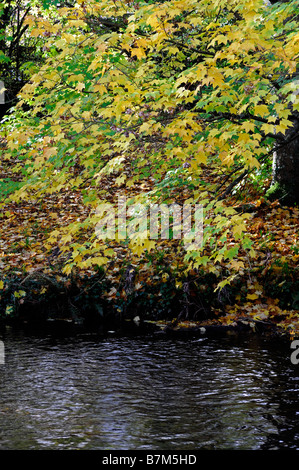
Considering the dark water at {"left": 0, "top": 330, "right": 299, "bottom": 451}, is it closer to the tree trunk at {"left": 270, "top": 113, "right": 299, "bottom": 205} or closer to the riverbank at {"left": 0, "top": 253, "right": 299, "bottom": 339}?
the riverbank at {"left": 0, "top": 253, "right": 299, "bottom": 339}

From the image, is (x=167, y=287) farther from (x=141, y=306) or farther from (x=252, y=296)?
(x=252, y=296)

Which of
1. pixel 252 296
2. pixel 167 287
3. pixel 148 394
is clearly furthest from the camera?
pixel 167 287

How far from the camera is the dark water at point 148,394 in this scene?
4.87m

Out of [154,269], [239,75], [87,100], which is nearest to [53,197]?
[154,269]

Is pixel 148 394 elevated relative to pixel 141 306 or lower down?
lower down

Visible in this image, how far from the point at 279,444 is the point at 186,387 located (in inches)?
64.2

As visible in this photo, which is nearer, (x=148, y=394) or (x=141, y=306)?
(x=148, y=394)

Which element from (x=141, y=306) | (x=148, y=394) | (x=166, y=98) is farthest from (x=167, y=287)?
(x=166, y=98)

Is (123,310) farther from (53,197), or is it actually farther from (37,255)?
(53,197)

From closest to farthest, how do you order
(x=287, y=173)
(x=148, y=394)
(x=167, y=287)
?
(x=148, y=394), (x=167, y=287), (x=287, y=173)

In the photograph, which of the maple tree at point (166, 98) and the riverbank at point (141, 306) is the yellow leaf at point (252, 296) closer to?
the riverbank at point (141, 306)

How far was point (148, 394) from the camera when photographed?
19.6 feet

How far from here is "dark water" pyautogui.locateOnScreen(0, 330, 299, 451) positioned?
4871mm

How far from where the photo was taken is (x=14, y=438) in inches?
192
